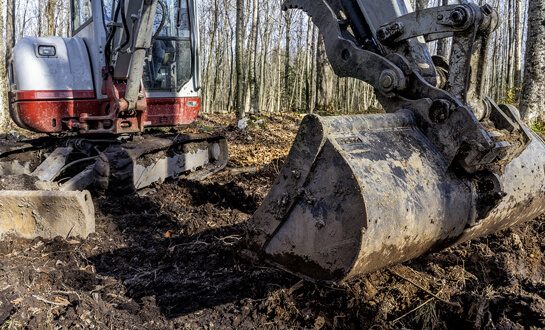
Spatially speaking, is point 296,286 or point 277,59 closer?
point 296,286

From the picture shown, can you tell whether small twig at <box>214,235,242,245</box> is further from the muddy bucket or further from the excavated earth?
the muddy bucket

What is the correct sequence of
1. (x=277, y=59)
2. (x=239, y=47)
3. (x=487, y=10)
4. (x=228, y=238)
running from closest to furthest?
(x=487, y=10) → (x=228, y=238) → (x=239, y=47) → (x=277, y=59)

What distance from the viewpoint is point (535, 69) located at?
31.0 feet

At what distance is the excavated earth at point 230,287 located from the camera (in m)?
2.39

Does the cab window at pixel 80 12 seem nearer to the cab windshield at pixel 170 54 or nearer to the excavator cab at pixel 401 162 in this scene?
the cab windshield at pixel 170 54

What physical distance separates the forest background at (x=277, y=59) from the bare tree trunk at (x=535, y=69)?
391 centimetres

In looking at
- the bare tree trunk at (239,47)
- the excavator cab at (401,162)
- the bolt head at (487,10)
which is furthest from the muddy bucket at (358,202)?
the bare tree trunk at (239,47)

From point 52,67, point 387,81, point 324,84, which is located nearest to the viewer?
point 387,81

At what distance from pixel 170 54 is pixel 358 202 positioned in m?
5.05

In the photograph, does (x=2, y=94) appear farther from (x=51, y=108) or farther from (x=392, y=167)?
(x=392, y=167)

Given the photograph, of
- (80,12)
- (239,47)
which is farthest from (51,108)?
(239,47)

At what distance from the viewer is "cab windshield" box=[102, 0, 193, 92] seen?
6.23m

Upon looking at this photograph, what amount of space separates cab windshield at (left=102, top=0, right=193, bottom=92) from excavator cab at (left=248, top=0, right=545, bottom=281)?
3.75 meters

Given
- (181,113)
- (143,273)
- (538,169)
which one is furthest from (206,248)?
(181,113)
